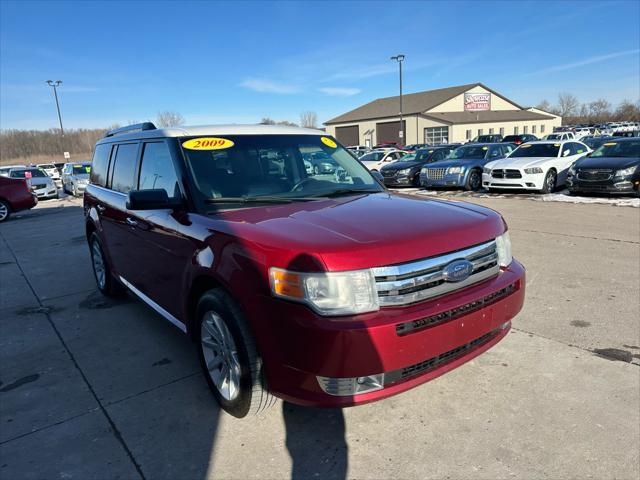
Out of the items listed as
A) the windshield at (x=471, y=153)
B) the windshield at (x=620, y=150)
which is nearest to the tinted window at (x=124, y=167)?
the windshield at (x=620, y=150)

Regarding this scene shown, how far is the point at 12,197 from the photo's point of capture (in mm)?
14391


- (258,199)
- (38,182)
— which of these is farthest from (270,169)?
(38,182)

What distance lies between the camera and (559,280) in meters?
5.51

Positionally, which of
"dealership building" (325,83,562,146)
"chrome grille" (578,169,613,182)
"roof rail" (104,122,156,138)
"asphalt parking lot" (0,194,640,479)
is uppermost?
"dealership building" (325,83,562,146)

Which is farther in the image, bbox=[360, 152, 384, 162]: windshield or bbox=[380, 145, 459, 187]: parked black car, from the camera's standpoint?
bbox=[360, 152, 384, 162]: windshield

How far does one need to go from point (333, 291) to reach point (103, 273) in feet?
13.6

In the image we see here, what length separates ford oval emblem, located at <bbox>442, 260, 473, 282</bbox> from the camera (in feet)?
8.21

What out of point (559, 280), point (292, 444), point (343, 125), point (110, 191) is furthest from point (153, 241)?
point (343, 125)

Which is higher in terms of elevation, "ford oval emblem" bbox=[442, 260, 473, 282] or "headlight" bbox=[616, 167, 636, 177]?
"ford oval emblem" bbox=[442, 260, 473, 282]

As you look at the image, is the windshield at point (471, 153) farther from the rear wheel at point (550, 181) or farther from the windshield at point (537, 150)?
the rear wheel at point (550, 181)

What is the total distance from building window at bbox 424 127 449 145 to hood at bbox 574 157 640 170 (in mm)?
46108

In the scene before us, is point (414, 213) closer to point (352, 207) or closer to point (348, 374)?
point (352, 207)

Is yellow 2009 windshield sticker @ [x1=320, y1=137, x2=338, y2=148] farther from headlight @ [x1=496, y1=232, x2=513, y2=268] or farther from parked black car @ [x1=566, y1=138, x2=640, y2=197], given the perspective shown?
parked black car @ [x1=566, y1=138, x2=640, y2=197]

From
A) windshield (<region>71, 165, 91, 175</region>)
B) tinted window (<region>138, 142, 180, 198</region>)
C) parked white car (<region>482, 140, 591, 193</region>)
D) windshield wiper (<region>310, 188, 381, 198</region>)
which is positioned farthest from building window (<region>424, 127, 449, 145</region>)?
tinted window (<region>138, 142, 180, 198</region>)
